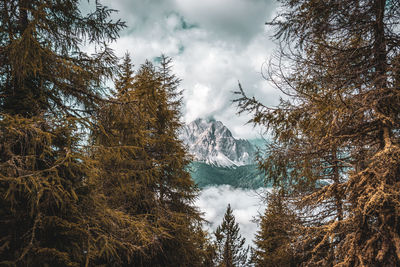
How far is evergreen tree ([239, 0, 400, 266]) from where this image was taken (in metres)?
3.36

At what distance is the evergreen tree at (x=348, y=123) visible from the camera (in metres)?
3.36

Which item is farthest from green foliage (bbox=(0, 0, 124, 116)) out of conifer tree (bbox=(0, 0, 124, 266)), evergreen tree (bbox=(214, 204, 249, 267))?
evergreen tree (bbox=(214, 204, 249, 267))

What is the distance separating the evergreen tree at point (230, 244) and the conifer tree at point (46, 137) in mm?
15532

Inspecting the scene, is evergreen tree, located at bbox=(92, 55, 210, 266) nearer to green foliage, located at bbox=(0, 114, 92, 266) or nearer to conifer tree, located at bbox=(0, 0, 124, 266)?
conifer tree, located at bbox=(0, 0, 124, 266)

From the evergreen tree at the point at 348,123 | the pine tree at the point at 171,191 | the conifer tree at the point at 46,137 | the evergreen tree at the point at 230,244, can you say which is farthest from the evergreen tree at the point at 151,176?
the evergreen tree at the point at 230,244

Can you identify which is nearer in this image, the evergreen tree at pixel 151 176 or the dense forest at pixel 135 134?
the dense forest at pixel 135 134

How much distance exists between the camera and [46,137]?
2.59 m

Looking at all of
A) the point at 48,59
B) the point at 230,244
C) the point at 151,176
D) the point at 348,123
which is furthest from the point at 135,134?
the point at 230,244

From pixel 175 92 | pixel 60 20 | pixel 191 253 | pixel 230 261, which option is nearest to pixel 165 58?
pixel 175 92

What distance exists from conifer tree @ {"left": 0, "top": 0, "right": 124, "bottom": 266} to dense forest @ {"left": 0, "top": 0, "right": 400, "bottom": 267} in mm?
18

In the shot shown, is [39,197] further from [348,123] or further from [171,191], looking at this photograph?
[171,191]

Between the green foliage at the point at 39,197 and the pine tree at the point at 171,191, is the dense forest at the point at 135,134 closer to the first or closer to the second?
the green foliage at the point at 39,197

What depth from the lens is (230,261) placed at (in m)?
17.0

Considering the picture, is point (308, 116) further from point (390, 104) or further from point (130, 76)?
point (130, 76)
